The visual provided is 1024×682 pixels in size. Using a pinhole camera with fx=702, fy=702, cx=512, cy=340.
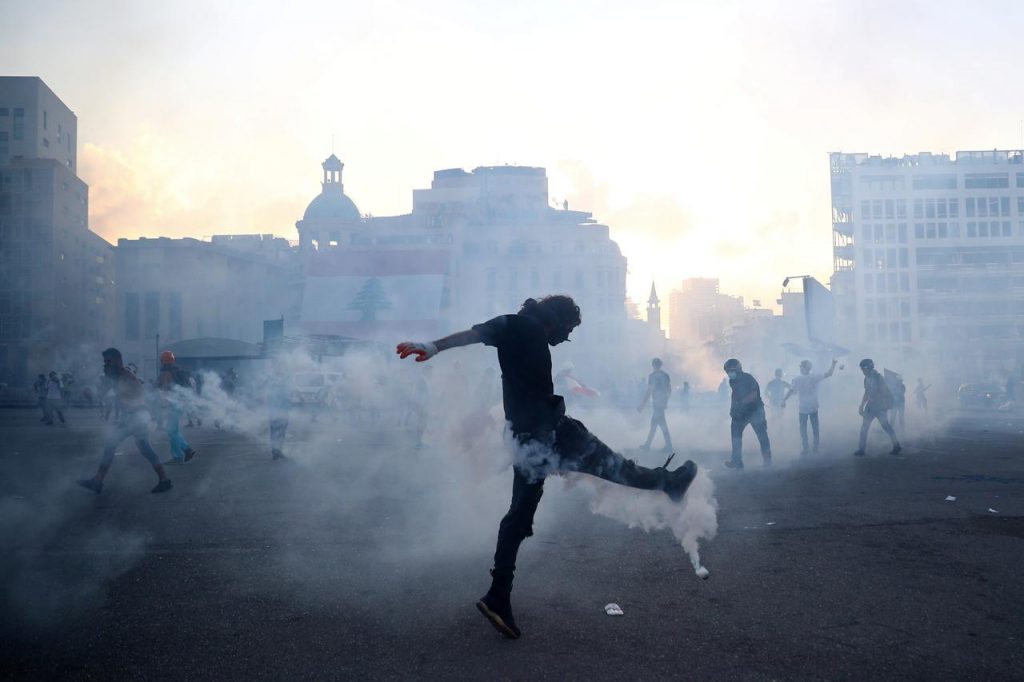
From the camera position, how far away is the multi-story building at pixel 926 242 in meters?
64.1

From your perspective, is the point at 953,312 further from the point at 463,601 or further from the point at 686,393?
the point at 463,601

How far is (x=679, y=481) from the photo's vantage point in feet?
15.1

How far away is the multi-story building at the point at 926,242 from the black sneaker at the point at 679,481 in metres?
66.0

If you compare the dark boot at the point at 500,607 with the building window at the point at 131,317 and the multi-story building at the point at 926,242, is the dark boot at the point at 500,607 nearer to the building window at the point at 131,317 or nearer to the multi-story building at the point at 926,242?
the building window at the point at 131,317

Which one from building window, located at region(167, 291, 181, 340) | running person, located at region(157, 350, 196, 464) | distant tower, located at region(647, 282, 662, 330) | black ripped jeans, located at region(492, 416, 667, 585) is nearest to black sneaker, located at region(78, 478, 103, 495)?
running person, located at region(157, 350, 196, 464)

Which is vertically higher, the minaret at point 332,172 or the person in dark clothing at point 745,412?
the minaret at point 332,172

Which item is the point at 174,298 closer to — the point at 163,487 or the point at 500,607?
the point at 163,487

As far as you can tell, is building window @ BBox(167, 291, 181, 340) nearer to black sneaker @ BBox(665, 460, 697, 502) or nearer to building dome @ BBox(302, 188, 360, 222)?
building dome @ BBox(302, 188, 360, 222)

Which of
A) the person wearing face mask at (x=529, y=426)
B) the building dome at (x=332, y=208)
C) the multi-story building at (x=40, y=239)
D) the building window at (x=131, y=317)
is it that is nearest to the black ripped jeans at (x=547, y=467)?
the person wearing face mask at (x=529, y=426)

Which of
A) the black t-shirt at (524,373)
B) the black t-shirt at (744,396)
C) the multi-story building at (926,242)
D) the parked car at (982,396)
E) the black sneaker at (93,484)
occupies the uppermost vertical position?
the multi-story building at (926,242)

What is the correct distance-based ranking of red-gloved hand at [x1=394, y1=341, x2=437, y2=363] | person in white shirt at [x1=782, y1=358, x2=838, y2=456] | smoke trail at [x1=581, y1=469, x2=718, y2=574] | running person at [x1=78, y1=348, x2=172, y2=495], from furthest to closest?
person in white shirt at [x1=782, y1=358, x2=838, y2=456] → running person at [x1=78, y1=348, x2=172, y2=495] → smoke trail at [x1=581, y1=469, x2=718, y2=574] → red-gloved hand at [x1=394, y1=341, x2=437, y2=363]

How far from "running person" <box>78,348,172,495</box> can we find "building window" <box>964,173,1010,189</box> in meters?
77.1

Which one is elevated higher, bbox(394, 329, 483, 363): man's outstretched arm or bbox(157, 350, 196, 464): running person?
bbox(394, 329, 483, 363): man's outstretched arm

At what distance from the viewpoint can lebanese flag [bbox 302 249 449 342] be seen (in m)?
54.1
